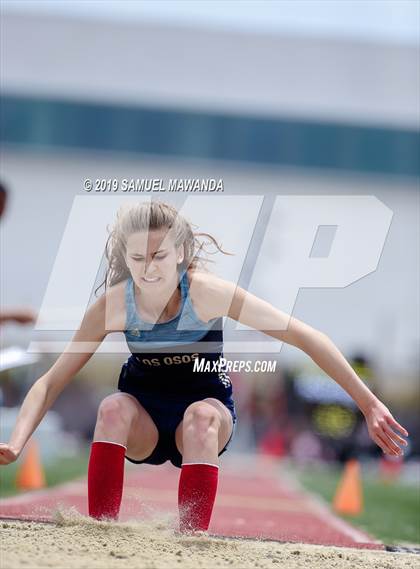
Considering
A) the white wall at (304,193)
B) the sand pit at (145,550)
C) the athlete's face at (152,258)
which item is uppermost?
the white wall at (304,193)

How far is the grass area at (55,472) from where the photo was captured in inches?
344

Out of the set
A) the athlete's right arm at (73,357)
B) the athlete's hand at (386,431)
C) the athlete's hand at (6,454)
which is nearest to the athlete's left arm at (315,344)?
the athlete's hand at (386,431)

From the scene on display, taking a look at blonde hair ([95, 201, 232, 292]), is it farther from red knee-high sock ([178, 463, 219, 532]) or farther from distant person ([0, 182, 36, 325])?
distant person ([0, 182, 36, 325])

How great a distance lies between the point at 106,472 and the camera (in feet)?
13.4

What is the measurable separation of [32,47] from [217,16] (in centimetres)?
443

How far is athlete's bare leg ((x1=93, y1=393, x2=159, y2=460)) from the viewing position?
4.11 meters

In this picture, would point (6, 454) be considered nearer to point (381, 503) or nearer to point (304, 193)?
point (381, 503)

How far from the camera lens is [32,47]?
2458 centimetres

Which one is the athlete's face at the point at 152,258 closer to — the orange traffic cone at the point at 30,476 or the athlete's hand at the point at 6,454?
the athlete's hand at the point at 6,454

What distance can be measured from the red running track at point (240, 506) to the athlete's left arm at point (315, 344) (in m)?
1.05

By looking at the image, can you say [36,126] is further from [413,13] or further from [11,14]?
[413,13]

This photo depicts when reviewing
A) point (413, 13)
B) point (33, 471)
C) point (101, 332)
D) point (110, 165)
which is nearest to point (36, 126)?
point (110, 165)

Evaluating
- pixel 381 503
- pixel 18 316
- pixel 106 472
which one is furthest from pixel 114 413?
pixel 381 503

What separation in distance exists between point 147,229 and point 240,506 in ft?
15.4
